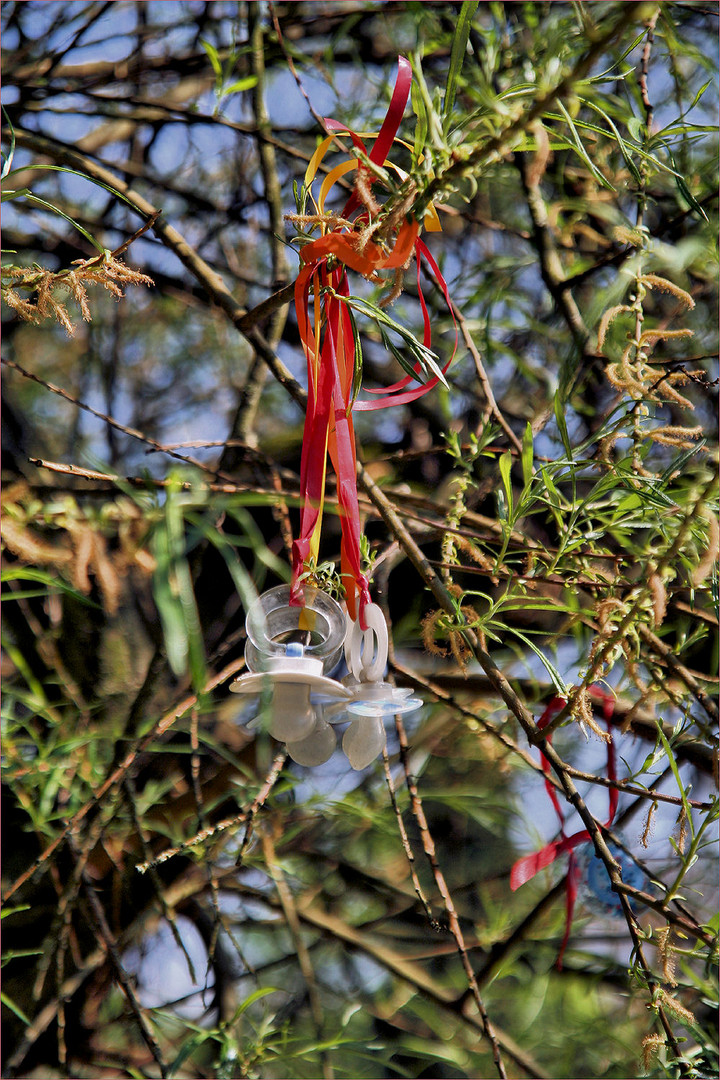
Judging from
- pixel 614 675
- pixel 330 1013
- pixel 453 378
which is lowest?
pixel 330 1013

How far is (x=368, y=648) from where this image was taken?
337mm

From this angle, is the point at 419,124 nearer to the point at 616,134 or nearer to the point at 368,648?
the point at 616,134

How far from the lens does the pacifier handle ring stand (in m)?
0.33

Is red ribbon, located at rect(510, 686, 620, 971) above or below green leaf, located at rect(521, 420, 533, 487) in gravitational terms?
below

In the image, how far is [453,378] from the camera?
747 millimetres

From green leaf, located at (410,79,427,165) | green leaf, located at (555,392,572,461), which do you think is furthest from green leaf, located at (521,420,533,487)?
green leaf, located at (410,79,427,165)

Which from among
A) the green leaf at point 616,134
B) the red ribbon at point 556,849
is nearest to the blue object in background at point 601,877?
the red ribbon at point 556,849

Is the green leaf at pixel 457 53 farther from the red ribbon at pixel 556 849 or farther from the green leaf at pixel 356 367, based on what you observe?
the red ribbon at pixel 556 849

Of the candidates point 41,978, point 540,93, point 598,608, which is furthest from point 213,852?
point 540,93

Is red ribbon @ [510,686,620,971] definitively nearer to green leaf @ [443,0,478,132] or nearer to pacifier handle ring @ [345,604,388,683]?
pacifier handle ring @ [345,604,388,683]

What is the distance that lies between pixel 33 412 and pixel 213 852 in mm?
448

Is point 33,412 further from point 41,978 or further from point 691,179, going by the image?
point 691,179

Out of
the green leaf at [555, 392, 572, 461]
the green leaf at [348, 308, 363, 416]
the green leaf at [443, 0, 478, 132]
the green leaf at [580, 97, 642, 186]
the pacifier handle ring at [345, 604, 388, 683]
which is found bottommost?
the pacifier handle ring at [345, 604, 388, 683]

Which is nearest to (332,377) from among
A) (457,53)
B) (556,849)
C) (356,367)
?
(356,367)
